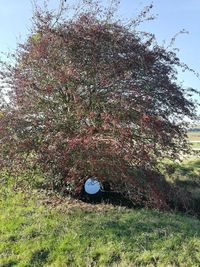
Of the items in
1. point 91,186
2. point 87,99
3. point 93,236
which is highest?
point 87,99

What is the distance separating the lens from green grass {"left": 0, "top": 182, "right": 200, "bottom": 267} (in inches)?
245

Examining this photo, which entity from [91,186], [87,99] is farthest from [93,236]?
[87,99]

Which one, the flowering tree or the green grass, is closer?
the green grass

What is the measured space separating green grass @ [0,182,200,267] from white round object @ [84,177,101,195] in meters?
0.52

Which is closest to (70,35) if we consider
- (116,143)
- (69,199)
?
(116,143)

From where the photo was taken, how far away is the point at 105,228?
707 cm

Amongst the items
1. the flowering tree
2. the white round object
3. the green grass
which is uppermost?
the flowering tree

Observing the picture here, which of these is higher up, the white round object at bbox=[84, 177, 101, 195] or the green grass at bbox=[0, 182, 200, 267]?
the white round object at bbox=[84, 177, 101, 195]

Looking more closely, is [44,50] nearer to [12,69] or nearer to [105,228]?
[12,69]

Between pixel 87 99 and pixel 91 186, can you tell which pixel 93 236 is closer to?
pixel 91 186

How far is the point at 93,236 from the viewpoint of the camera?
6.79 meters

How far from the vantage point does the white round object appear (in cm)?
876

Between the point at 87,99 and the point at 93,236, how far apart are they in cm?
317

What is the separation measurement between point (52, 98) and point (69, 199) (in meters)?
2.16
